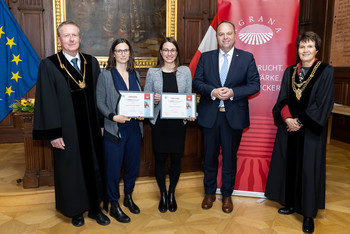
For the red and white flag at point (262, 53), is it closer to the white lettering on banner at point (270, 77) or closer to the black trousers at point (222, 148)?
the white lettering on banner at point (270, 77)

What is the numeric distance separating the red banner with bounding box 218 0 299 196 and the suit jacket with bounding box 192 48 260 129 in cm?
43

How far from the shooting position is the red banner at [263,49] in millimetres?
3244

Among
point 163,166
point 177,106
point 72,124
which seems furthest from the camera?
point 163,166

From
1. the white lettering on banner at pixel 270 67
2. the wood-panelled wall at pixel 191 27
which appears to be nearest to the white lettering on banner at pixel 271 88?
the white lettering on banner at pixel 270 67

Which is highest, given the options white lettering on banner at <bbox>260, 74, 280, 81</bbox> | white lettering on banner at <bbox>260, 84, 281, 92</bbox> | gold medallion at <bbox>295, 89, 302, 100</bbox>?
white lettering on banner at <bbox>260, 74, 280, 81</bbox>

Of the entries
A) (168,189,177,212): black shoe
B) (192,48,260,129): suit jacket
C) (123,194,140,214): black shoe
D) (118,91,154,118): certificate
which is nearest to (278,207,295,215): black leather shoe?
(192,48,260,129): suit jacket

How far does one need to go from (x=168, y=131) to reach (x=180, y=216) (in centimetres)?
91

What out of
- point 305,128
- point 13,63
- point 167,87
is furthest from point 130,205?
point 13,63

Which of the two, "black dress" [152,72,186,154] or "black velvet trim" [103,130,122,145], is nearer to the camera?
"black velvet trim" [103,130,122,145]

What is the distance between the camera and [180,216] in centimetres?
305

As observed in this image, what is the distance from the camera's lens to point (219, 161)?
3.49m

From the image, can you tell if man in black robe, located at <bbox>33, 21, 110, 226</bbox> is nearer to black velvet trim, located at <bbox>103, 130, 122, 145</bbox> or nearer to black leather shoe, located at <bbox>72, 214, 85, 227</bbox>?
black leather shoe, located at <bbox>72, 214, 85, 227</bbox>

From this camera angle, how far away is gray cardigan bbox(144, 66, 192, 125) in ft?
9.29

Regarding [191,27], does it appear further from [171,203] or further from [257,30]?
[171,203]
